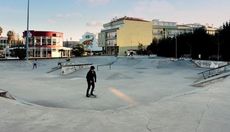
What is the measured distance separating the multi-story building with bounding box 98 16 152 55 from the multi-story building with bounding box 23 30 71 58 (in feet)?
95.5

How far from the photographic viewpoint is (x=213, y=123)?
921 cm

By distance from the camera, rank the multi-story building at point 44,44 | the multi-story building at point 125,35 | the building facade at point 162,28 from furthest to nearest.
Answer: the building facade at point 162,28
the multi-story building at point 125,35
the multi-story building at point 44,44

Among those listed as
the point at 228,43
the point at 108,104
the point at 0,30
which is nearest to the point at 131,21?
the point at 0,30

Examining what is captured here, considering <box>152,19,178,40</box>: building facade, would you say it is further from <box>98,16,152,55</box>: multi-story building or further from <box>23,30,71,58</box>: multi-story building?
<box>23,30,71,58</box>: multi-story building

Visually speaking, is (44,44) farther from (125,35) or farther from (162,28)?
(162,28)

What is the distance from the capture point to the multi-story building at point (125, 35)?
125m

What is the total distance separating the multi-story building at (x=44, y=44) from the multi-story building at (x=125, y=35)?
29120 mm

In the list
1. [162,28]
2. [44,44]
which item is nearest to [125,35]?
[162,28]

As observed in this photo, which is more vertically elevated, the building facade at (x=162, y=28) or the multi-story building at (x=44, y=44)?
the building facade at (x=162, y=28)

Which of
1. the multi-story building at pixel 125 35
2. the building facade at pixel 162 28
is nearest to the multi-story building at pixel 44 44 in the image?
the multi-story building at pixel 125 35

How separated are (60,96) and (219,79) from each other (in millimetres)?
10674

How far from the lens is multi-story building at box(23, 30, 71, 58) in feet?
313

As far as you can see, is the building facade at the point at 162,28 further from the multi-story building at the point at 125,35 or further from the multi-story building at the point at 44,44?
the multi-story building at the point at 44,44

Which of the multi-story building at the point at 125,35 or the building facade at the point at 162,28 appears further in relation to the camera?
the building facade at the point at 162,28
